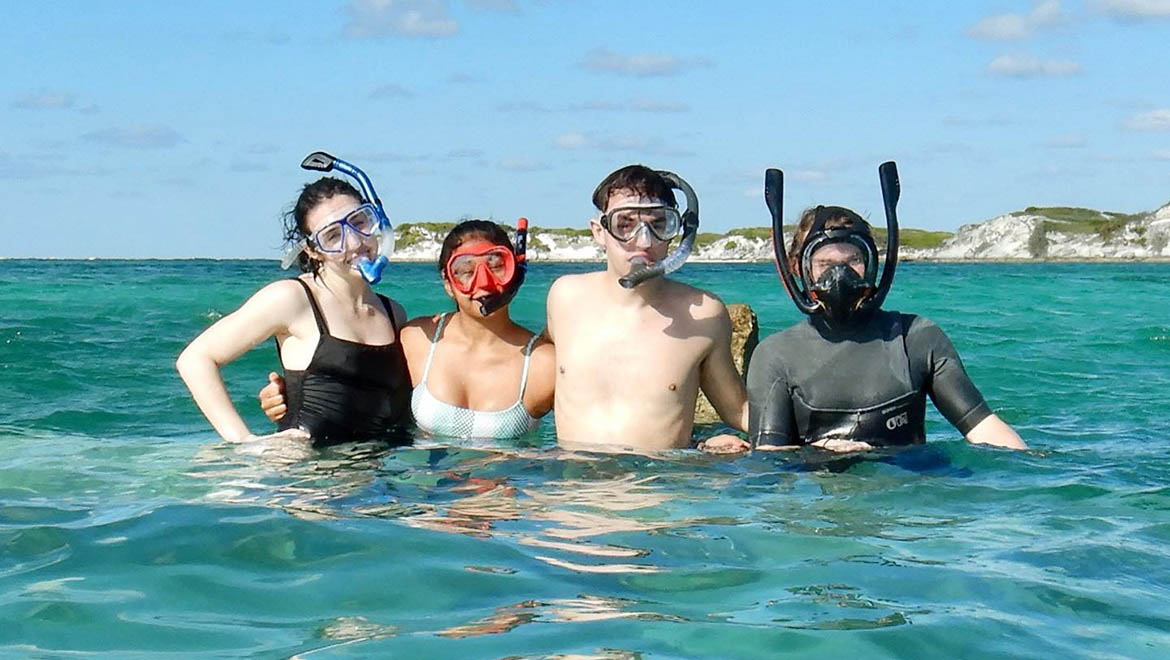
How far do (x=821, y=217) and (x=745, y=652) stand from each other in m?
2.70

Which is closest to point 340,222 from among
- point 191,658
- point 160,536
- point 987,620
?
point 160,536

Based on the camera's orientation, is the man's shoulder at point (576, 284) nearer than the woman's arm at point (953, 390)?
No

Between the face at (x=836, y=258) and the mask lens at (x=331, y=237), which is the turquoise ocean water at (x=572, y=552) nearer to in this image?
the face at (x=836, y=258)

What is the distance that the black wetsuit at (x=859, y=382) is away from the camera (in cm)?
Answer: 538

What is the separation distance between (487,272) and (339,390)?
834 millimetres

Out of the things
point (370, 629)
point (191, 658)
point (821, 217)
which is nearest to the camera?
point (191, 658)

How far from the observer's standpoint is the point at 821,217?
5402mm

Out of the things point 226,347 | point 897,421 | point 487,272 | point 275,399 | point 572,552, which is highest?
point 487,272

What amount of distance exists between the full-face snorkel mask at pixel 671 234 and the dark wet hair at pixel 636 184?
35 millimetres

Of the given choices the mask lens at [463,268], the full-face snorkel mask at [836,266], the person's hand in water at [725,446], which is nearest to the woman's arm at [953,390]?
the full-face snorkel mask at [836,266]

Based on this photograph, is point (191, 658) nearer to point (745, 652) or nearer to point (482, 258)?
point (745, 652)

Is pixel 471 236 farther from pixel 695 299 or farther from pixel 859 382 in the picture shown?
pixel 859 382

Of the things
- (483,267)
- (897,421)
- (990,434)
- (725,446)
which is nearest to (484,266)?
(483,267)

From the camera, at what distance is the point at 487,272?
563 cm
